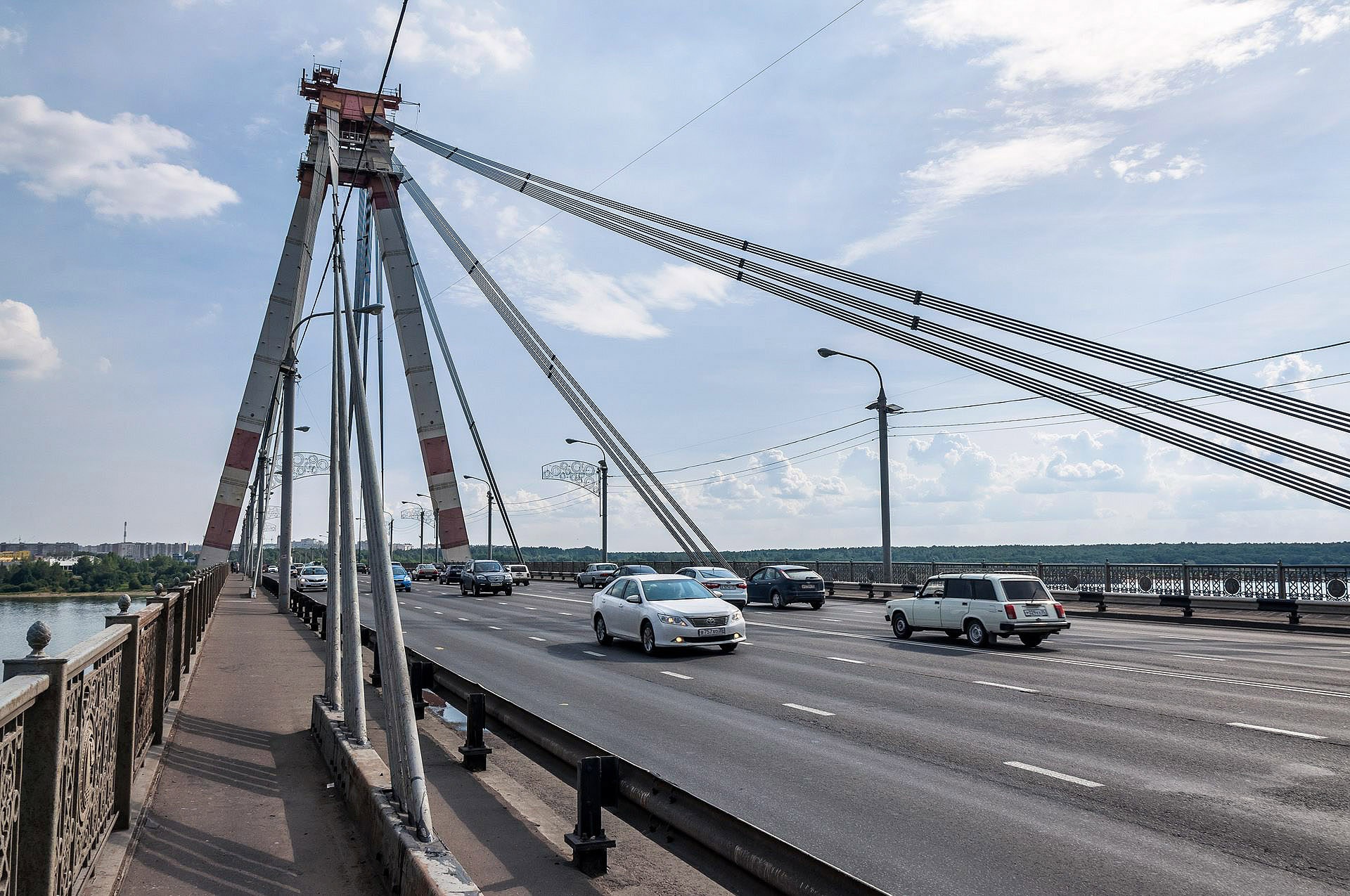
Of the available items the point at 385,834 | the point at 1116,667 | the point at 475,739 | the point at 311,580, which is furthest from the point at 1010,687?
the point at 311,580

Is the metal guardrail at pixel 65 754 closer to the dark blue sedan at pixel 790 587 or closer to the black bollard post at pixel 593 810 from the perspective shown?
the black bollard post at pixel 593 810

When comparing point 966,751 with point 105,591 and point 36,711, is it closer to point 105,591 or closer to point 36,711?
point 36,711

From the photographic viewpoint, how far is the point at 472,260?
41344mm

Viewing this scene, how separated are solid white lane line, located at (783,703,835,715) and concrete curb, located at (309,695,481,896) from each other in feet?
19.4

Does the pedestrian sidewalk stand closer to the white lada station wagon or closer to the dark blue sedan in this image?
the white lada station wagon

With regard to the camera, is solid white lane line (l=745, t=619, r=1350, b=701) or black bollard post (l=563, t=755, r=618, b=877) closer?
black bollard post (l=563, t=755, r=618, b=877)

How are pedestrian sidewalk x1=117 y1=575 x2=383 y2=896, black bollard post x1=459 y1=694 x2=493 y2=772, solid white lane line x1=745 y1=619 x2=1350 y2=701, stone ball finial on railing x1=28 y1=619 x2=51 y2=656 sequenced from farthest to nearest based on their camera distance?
solid white lane line x1=745 y1=619 x2=1350 y2=701
black bollard post x1=459 y1=694 x2=493 y2=772
pedestrian sidewalk x1=117 y1=575 x2=383 y2=896
stone ball finial on railing x1=28 y1=619 x2=51 y2=656

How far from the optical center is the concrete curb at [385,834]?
15.8ft

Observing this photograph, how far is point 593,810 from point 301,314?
42109mm

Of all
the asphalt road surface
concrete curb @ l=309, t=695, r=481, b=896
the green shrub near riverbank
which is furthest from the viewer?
the green shrub near riverbank

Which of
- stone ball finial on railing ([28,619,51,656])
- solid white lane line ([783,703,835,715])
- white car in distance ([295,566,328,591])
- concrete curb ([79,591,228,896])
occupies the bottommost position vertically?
white car in distance ([295,566,328,591])

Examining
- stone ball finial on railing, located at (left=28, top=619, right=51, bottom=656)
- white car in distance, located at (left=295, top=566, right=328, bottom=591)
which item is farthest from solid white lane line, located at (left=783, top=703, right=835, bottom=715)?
white car in distance, located at (left=295, top=566, right=328, bottom=591)

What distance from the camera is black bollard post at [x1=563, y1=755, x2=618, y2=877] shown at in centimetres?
601

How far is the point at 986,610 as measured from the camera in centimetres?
2022
